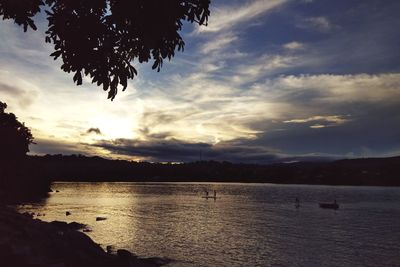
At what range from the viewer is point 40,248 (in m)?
22.7

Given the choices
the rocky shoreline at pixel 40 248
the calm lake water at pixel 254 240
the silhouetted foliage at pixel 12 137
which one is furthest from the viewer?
the silhouetted foliage at pixel 12 137

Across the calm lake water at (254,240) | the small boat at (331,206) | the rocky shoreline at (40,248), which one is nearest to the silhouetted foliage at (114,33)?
the rocky shoreline at (40,248)

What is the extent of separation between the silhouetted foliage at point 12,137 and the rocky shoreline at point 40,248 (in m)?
73.8

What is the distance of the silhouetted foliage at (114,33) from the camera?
8.41 m

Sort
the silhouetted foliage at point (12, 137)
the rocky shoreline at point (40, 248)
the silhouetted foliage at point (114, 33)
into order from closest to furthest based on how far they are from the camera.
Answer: the silhouetted foliage at point (114, 33), the rocky shoreline at point (40, 248), the silhouetted foliage at point (12, 137)

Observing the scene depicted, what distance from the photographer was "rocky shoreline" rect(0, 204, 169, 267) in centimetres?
1986

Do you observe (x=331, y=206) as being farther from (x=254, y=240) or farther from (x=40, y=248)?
(x=40, y=248)

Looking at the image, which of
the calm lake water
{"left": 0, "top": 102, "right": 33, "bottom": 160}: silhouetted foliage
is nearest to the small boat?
the calm lake water

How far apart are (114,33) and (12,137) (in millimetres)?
97907

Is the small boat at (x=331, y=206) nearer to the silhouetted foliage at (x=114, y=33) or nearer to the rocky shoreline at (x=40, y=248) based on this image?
the rocky shoreline at (x=40, y=248)

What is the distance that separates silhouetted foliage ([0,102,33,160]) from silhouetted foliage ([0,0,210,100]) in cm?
9530

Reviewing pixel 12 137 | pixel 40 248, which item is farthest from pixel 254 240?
pixel 12 137

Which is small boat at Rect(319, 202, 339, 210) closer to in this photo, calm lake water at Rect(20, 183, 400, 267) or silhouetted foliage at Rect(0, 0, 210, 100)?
calm lake water at Rect(20, 183, 400, 267)

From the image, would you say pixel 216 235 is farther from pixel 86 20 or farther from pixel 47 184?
pixel 47 184
